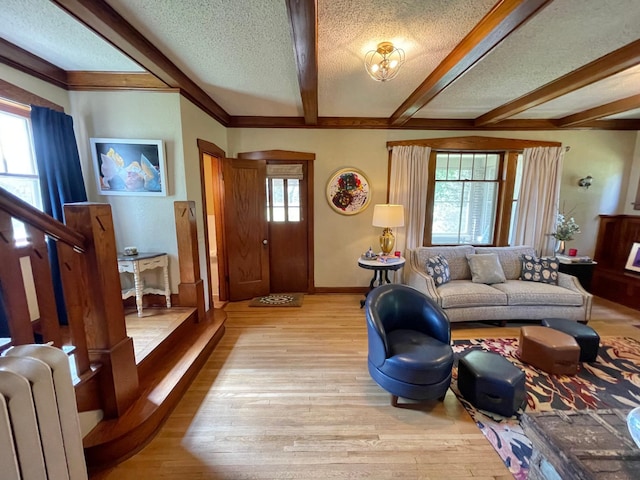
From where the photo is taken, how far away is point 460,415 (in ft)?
6.29

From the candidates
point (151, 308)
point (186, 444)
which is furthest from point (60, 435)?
point (151, 308)

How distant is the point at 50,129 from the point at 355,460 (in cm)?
358

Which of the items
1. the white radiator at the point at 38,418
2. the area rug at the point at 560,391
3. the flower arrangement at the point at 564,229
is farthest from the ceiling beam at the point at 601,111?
the white radiator at the point at 38,418

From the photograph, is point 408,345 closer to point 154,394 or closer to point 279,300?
point 154,394

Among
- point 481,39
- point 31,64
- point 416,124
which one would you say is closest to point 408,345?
point 481,39

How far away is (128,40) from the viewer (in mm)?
1766

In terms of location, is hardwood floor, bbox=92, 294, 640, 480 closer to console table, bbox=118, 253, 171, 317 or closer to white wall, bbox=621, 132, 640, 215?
console table, bbox=118, 253, 171, 317

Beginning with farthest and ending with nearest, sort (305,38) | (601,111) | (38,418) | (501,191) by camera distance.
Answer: (501,191)
(601,111)
(305,38)
(38,418)

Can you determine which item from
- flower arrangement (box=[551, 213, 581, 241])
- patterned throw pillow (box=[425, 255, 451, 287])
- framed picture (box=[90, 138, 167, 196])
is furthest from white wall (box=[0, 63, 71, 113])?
flower arrangement (box=[551, 213, 581, 241])

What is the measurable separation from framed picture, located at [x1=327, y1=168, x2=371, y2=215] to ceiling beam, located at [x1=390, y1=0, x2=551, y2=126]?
1531mm

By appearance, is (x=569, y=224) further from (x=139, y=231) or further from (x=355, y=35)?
(x=139, y=231)

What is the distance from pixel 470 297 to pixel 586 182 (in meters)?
2.96

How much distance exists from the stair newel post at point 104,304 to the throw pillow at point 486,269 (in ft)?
12.2

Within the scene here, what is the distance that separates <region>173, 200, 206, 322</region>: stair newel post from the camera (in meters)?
2.71
